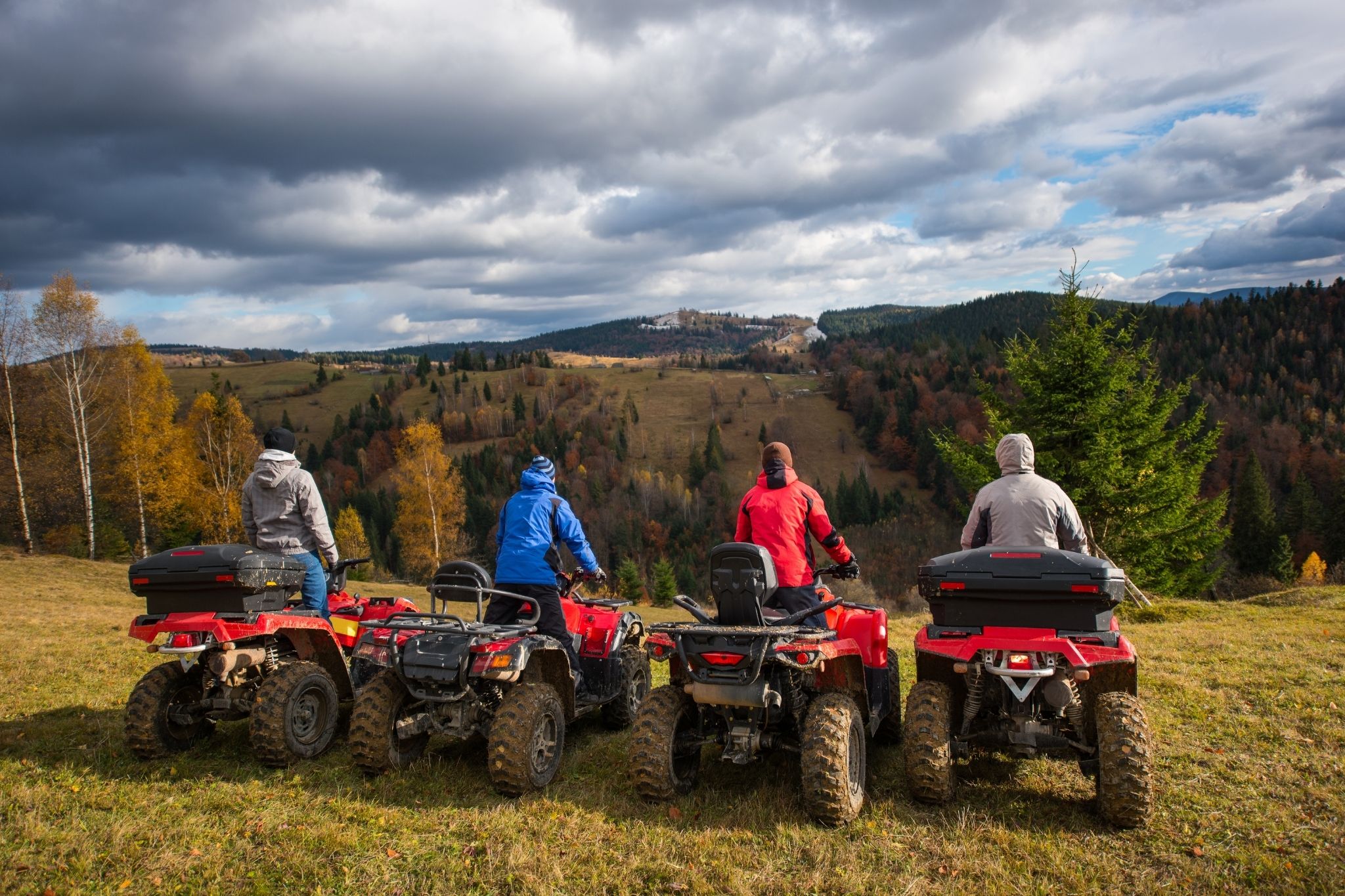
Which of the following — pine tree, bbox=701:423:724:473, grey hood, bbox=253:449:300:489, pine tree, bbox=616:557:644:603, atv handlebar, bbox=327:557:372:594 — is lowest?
pine tree, bbox=616:557:644:603

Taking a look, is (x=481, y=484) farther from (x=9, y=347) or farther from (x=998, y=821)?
(x=998, y=821)

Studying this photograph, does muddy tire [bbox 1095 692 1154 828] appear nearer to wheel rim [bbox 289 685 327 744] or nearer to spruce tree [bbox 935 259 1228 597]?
wheel rim [bbox 289 685 327 744]

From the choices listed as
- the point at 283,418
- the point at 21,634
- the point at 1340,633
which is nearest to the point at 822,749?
the point at 1340,633

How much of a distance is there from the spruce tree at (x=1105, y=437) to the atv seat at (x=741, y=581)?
13721 millimetres

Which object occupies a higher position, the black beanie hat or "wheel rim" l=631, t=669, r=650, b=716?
the black beanie hat

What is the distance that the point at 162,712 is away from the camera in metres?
6.11

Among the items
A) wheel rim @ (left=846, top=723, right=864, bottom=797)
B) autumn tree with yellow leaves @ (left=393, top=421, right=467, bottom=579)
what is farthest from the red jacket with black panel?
autumn tree with yellow leaves @ (left=393, top=421, right=467, bottom=579)

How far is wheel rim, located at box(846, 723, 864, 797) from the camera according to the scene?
197 inches

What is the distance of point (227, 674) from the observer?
6.13m

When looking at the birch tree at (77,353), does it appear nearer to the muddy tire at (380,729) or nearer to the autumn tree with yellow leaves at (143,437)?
the autumn tree with yellow leaves at (143,437)

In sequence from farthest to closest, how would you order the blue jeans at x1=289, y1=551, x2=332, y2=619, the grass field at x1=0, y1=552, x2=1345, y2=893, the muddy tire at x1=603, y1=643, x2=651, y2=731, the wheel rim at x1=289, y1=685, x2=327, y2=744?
the muddy tire at x1=603, y1=643, x2=651, y2=731
the blue jeans at x1=289, y1=551, x2=332, y2=619
the wheel rim at x1=289, y1=685, x2=327, y2=744
the grass field at x1=0, y1=552, x2=1345, y2=893

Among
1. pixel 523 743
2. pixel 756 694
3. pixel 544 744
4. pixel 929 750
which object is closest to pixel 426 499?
pixel 544 744

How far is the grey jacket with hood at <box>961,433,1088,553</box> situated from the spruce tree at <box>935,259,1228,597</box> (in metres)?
12.0

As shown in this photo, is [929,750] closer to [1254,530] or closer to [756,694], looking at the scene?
[756,694]
